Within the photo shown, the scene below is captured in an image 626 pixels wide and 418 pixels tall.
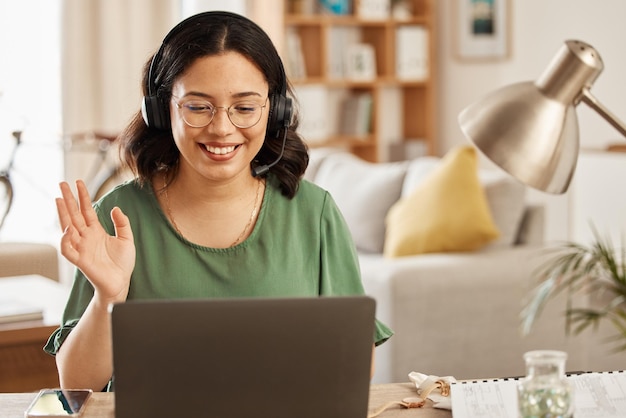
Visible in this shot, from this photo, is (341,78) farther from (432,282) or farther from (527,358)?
(527,358)

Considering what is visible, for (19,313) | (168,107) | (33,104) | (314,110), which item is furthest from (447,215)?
(33,104)

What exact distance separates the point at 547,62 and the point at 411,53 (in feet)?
3.45

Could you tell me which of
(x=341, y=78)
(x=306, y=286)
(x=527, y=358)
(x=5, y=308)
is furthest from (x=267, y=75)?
(x=341, y=78)

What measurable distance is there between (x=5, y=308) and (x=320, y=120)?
3640 mm

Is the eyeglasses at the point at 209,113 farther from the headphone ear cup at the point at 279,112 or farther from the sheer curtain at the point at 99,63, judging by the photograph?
the sheer curtain at the point at 99,63

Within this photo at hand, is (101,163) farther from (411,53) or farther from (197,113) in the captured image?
(197,113)

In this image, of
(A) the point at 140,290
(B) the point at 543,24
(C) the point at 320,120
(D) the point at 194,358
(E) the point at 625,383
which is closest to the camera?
(D) the point at 194,358

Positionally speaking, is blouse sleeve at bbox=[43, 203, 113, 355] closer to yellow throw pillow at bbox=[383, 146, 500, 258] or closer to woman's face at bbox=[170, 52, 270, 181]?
woman's face at bbox=[170, 52, 270, 181]

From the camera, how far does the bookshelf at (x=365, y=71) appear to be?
586cm

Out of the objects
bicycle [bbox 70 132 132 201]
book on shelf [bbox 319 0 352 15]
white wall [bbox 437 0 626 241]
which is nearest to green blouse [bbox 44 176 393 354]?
bicycle [bbox 70 132 132 201]

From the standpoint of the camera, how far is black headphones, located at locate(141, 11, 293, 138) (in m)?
1.73

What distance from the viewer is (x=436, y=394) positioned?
1.52 meters

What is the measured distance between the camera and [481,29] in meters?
5.74

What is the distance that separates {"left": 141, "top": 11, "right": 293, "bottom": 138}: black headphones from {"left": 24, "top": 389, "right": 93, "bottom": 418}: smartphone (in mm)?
510
